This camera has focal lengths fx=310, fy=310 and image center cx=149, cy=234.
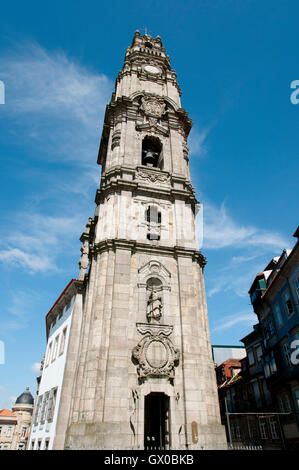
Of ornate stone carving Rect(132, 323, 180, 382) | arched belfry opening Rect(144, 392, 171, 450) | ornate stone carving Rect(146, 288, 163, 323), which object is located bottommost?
arched belfry opening Rect(144, 392, 171, 450)

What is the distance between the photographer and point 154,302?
18.6 metres

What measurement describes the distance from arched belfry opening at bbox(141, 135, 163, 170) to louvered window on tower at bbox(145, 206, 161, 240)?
5.34 meters

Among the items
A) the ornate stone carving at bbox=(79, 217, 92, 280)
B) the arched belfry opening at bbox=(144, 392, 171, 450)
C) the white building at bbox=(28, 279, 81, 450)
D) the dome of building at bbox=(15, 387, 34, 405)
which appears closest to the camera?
the arched belfry opening at bbox=(144, 392, 171, 450)

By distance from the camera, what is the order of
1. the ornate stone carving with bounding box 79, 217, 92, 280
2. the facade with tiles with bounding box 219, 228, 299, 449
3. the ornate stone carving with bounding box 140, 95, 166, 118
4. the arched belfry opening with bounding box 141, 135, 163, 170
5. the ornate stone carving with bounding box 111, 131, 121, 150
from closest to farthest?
the facade with tiles with bounding box 219, 228, 299, 449 → the ornate stone carving with bounding box 111, 131, 121, 150 → the arched belfry opening with bounding box 141, 135, 163, 170 → the ornate stone carving with bounding box 140, 95, 166, 118 → the ornate stone carving with bounding box 79, 217, 92, 280

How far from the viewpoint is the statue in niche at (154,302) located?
1794cm

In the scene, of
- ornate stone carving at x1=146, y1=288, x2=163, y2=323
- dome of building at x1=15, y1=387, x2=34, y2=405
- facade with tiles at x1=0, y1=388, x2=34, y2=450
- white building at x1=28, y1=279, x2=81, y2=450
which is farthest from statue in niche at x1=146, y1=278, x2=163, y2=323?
dome of building at x1=15, y1=387, x2=34, y2=405

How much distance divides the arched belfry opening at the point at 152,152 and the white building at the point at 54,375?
11960mm

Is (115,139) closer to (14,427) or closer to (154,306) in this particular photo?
(154,306)

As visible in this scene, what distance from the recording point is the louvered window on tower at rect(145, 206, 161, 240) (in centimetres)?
2139

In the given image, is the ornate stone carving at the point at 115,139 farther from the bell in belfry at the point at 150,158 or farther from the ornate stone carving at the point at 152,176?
the ornate stone carving at the point at 152,176

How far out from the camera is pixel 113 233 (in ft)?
66.6

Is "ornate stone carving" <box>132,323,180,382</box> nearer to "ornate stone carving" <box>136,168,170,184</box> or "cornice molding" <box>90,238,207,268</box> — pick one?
"cornice molding" <box>90,238,207,268</box>

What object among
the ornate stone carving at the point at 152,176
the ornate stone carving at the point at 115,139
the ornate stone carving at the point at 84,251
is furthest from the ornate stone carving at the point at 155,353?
the ornate stone carving at the point at 115,139
